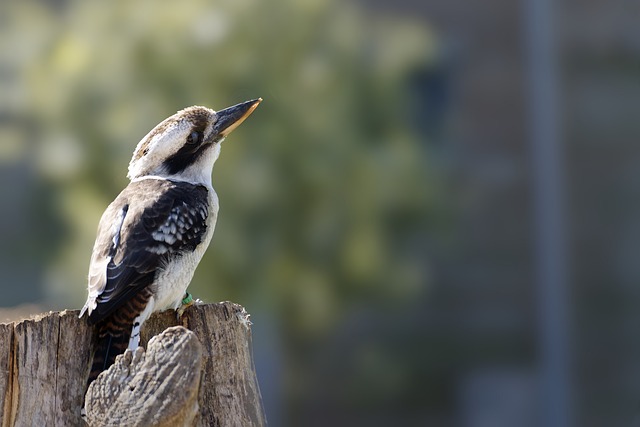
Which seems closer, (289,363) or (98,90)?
(98,90)

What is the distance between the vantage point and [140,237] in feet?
7.55

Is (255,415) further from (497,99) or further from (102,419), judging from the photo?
(497,99)

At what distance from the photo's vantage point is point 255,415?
1.82m

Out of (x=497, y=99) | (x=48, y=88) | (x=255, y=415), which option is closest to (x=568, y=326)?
(x=497, y=99)

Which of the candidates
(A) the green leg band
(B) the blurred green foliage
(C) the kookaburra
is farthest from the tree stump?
(B) the blurred green foliage

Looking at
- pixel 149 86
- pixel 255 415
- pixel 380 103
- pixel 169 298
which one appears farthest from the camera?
pixel 380 103

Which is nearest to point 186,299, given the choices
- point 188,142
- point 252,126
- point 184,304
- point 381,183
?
point 184,304

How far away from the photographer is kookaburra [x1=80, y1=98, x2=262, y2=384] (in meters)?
2.09

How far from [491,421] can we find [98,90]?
2.55m

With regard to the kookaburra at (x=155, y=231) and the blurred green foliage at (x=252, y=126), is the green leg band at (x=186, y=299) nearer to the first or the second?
the kookaburra at (x=155, y=231)

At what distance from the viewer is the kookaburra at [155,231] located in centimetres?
209

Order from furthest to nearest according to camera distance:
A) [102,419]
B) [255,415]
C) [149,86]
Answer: [149,86] < [255,415] < [102,419]

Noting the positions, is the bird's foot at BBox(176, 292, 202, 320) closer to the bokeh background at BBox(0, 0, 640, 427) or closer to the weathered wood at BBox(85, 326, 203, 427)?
the weathered wood at BBox(85, 326, 203, 427)

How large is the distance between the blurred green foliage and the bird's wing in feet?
5.07
